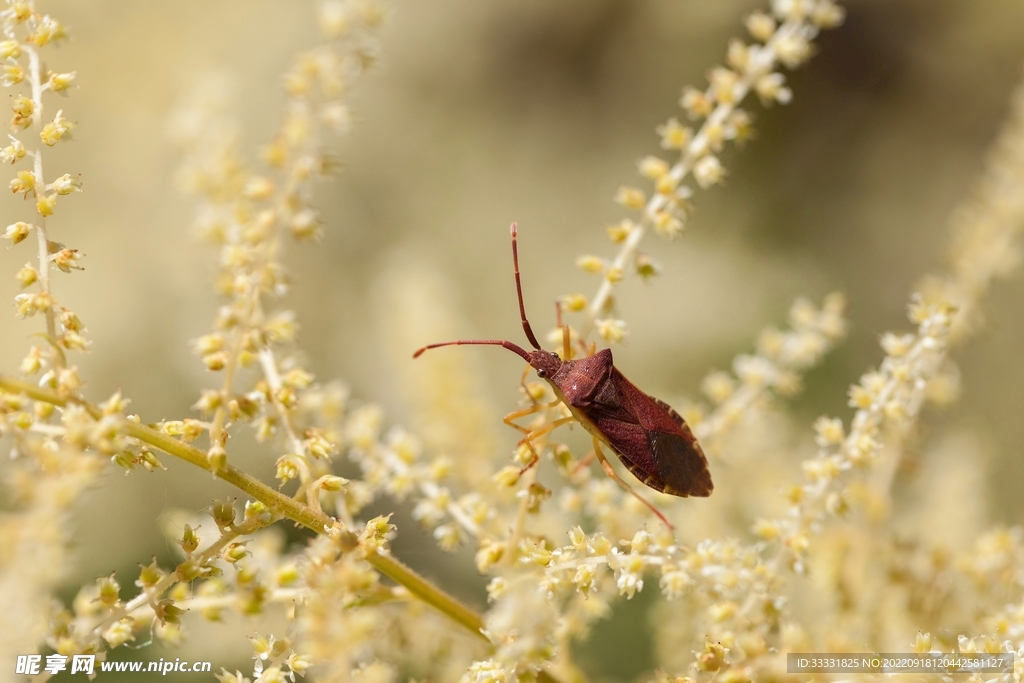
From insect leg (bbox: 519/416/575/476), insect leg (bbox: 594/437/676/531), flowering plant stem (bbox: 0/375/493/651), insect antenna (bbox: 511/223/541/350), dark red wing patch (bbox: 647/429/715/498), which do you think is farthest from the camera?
dark red wing patch (bbox: 647/429/715/498)

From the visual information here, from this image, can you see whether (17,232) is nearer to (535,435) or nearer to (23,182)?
(23,182)

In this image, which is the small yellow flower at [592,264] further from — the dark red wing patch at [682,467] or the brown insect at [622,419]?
the dark red wing patch at [682,467]

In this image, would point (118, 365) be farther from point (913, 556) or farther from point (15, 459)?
point (913, 556)

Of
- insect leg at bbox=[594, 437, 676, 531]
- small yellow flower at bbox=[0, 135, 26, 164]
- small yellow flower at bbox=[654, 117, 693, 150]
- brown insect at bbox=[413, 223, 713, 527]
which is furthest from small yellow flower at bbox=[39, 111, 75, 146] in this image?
insect leg at bbox=[594, 437, 676, 531]

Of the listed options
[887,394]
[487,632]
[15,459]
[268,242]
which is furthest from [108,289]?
[887,394]

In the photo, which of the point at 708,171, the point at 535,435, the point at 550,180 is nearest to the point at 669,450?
the point at 535,435

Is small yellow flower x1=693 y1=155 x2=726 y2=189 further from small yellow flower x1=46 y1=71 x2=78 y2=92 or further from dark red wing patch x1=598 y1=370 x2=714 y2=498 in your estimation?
small yellow flower x1=46 y1=71 x2=78 y2=92
